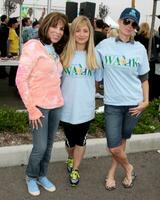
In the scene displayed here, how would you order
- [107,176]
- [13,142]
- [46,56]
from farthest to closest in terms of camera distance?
[13,142], [107,176], [46,56]

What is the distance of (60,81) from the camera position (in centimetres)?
370

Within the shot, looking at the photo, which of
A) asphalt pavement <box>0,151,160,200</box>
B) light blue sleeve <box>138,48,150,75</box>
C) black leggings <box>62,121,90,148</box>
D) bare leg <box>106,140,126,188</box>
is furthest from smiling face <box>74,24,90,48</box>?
asphalt pavement <box>0,151,160,200</box>

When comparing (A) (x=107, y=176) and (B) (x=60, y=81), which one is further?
(A) (x=107, y=176)

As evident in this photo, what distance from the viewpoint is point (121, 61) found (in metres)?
3.61

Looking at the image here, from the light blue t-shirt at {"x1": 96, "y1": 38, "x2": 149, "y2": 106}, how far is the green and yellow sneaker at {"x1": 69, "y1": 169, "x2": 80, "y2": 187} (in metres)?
0.86

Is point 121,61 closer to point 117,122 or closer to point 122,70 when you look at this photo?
point 122,70

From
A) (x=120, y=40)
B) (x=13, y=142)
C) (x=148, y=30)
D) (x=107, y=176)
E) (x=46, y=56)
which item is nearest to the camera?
(x=46, y=56)

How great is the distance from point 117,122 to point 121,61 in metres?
0.60

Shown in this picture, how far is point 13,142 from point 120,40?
2.01 metres

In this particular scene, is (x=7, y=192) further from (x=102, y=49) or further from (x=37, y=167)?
(x=102, y=49)

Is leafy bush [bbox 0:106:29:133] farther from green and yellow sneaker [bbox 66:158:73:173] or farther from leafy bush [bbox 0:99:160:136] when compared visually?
green and yellow sneaker [bbox 66:158:73:173]

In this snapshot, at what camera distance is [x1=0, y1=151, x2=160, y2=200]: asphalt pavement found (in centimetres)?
387

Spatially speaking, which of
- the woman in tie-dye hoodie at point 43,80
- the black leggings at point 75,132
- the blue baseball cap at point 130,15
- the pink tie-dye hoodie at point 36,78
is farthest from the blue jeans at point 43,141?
the blue baseball cap at point 130,15

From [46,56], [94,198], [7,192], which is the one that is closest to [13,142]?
[7,192]
